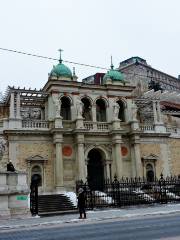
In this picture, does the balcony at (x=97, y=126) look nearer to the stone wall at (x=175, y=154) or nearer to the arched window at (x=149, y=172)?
the arched window at (x=149, y=172)

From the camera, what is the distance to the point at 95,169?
1288 inches

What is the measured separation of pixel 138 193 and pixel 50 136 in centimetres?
1004

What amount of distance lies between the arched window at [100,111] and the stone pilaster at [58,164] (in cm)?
580

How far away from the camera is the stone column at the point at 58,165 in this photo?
29125mm

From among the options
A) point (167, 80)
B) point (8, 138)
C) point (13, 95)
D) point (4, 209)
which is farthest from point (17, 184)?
point (167, 80)

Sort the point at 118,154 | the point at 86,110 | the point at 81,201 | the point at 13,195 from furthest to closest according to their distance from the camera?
the point at 86,110, the point at 118,154, the point at 13,195, the point at 81,201

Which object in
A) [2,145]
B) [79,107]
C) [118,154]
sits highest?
[79,107]

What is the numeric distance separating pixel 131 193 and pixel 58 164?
779 centimetres

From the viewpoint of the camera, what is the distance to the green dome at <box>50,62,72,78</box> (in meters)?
32.8

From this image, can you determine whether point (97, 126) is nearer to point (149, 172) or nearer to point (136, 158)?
point (136, 158)

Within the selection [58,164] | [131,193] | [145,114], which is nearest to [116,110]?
[145,114]

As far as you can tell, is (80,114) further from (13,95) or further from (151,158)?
(151,158)

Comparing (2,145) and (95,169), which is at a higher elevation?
(2,145)

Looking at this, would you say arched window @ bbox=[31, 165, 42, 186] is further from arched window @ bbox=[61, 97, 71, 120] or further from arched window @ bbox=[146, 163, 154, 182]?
arched window @ bbox=[146, 163, 154, 182]
